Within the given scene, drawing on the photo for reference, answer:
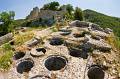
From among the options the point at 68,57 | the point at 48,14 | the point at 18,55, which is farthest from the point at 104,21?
the point at 68,57

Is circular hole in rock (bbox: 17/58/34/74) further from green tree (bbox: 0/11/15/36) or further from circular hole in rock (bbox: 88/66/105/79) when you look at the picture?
green tree (bbox: 0/11/15/36)

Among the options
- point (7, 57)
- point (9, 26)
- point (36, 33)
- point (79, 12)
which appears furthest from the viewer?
point (79, 12)

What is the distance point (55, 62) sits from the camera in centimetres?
4728

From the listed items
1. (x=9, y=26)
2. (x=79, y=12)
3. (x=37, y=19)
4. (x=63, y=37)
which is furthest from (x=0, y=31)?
(x=63, y=37)

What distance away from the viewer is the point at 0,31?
2921 inches

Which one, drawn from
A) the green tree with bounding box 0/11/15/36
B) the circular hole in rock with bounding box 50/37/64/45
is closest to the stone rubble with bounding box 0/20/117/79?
the circular hole in rock with bounding box 50/37/64/45

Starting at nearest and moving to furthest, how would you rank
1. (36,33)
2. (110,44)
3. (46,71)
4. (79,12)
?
1. (46,71)
2. (110,44)
3. (36,33)
4. (79,12)

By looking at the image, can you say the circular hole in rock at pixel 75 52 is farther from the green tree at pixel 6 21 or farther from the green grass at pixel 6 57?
the green tree at pixel 6 21

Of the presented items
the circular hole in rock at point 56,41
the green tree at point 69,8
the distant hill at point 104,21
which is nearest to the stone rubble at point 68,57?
the circular hole in rock at point 56,41

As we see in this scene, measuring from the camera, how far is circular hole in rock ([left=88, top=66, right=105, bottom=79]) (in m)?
44.9

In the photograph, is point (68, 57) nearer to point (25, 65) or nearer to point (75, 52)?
point (75, 52)

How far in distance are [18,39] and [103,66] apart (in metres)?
16.1

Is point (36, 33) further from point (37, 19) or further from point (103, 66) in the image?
point (37, 19)

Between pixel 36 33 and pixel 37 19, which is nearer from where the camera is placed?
pixel 36 33
